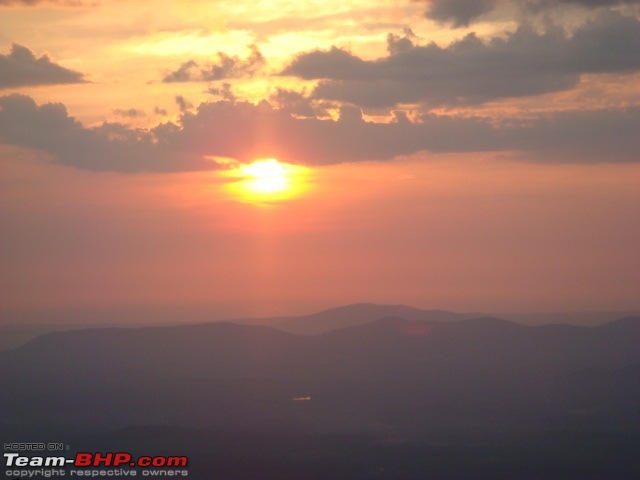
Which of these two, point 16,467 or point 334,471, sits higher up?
point 16,467

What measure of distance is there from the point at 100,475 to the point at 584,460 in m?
118

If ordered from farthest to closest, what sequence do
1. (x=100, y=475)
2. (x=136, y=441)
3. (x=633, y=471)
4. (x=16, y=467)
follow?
(x=136, y=441), (x=633, y=471), (x=100, y=475), (x=16, y=467)

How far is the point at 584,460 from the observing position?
651ft

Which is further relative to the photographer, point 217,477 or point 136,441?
point 136,441

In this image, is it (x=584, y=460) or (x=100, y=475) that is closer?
(x=100, y=475)

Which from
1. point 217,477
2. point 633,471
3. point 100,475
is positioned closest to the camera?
point 100,475

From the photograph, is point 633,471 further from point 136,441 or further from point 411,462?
point 136,441

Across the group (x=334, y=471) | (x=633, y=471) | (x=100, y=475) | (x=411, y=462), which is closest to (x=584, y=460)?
(x=633, y=471)

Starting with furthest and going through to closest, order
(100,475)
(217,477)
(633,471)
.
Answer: (633,471)
(217,477)
(100,475)

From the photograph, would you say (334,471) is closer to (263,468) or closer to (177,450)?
(263,468)

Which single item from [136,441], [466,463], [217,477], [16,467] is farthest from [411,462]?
[16,467]

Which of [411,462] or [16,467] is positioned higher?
[16,467]

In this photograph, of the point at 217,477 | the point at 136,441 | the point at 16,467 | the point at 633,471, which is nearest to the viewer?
the point at 16,467

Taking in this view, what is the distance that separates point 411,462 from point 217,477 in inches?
1990
